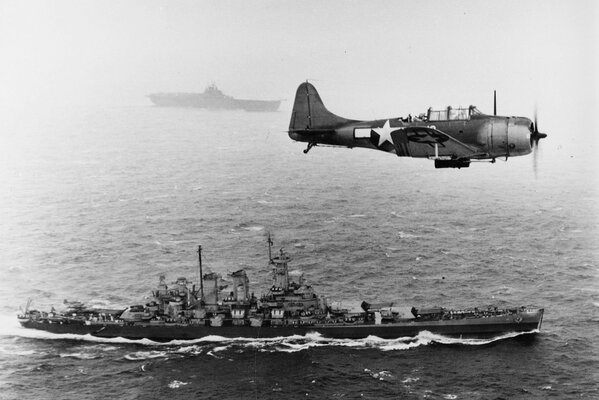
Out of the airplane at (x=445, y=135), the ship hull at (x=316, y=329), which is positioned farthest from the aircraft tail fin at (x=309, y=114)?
the ship hull at (x=316, y=329)

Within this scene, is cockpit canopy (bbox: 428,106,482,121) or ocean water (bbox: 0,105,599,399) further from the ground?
cockpit canopy (bbox: 428,106,482,121)

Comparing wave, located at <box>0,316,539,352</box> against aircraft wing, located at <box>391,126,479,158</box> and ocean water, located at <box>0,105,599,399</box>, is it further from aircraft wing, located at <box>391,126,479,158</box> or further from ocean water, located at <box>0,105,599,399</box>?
aircraft wing, located at <box>391,126,479,158</box>

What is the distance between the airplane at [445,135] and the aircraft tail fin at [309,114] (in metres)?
0.87

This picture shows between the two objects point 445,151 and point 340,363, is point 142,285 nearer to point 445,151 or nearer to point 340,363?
point 340,363

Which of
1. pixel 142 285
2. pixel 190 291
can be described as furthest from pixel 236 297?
pixel 142 285

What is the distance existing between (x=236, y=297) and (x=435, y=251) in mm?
30746

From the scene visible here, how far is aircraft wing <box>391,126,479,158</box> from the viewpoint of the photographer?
96.0 feet

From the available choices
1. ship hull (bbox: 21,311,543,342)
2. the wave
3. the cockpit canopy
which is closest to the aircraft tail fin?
the cockpit canopy

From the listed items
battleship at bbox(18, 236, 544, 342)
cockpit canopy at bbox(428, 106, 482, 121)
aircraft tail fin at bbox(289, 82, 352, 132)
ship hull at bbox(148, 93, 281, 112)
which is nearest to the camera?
cockpit canopy at bbox(428, 106, 482, 121)

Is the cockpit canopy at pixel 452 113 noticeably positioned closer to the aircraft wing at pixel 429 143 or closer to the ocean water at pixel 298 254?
the aircraft wing at pixel 429 143

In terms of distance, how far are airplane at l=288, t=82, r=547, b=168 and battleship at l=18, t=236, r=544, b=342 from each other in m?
42.4

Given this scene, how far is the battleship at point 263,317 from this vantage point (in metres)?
73.5


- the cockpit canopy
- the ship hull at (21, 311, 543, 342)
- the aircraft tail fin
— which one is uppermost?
the aircraft tail fin

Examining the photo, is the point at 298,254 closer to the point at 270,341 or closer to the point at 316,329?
the point at 316,329
